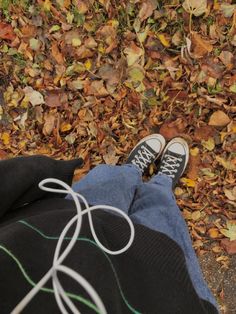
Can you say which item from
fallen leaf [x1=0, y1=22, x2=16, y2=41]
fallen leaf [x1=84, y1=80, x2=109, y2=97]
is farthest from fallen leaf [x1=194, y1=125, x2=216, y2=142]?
fallen leaf [x1=0, y1=22, x2=16, y2=41]

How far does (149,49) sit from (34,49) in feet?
1.84

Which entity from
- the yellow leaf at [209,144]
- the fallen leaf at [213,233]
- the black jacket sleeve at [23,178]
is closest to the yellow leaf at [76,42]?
the yellow leaf at [209,144]

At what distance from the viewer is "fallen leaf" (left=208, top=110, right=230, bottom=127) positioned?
5.65 ft

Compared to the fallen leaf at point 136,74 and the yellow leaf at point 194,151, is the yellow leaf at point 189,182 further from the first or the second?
the fallen leaf at point 136,74

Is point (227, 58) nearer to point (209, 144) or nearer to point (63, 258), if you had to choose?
point (209, 144)

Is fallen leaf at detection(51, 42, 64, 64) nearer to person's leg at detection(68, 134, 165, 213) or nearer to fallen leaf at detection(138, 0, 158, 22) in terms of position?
fallen leaf at detection(138, 0, 158, 22)

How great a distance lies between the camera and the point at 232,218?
1734mm

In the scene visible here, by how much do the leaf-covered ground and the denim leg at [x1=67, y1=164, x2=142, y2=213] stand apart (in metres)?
0.26

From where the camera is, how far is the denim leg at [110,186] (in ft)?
4.69

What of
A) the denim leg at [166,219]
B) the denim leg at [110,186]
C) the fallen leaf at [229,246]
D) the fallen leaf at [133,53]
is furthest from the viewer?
the fallen leaf at [133,53]

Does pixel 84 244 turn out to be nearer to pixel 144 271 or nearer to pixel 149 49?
pixel 144 271

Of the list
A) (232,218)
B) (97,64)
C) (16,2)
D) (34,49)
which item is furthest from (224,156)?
(16,2)

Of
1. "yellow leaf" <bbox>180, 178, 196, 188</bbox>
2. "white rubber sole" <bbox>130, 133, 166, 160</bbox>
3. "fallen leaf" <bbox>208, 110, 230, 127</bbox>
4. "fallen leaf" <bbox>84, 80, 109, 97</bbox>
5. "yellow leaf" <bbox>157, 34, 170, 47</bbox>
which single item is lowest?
"yellow leaf" <bbox>180, 178, 196, 188</bbox>

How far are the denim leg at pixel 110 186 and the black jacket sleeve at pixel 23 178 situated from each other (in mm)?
218
